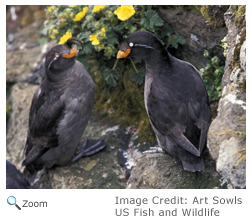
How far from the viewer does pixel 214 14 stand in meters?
5.12

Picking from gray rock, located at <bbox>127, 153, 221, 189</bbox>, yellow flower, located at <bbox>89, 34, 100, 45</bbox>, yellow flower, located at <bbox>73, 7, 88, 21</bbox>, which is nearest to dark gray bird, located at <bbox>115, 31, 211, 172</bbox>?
gray rock, located at <bbox>127, 153, 221, 189</bbox>

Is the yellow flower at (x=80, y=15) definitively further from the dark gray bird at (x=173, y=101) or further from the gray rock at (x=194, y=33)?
the dark gray bird at (x=173, y=101)

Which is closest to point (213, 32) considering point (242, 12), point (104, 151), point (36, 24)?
point (242, 12)

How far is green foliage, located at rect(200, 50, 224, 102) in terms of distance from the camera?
525 cm

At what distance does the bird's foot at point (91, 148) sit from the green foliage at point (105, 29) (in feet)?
3.06

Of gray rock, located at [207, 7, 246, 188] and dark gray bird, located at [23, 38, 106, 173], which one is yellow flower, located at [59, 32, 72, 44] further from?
gray rock, located at [207, 7, 246, 188]

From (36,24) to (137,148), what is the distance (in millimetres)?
4998

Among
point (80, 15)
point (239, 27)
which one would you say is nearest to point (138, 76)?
point (80, 15)

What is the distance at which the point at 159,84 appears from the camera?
4.64m

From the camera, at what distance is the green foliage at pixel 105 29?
214 inches

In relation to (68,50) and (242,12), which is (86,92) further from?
(242,12)

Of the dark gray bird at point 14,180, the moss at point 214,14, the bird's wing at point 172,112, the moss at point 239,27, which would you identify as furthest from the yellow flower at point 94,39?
the dark gray bird at point 14,180

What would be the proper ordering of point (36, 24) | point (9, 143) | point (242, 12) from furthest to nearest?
point (36, 24)
point (9, 143)
point (242, 12)

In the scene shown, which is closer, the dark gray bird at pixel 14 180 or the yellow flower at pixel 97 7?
the yellow flower at pixel 97 7
